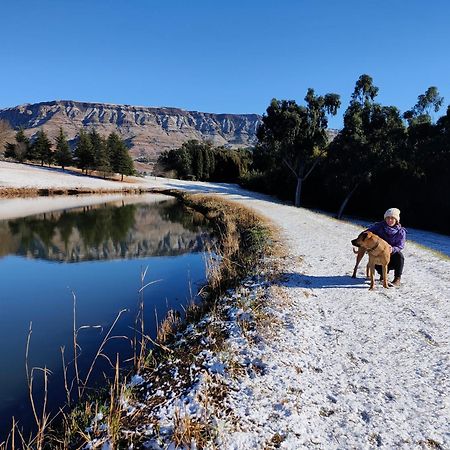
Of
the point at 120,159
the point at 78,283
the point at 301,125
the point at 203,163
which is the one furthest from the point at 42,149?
the point at 78,283

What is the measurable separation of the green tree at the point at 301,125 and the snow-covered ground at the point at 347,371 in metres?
24.2

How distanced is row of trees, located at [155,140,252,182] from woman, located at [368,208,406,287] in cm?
6556

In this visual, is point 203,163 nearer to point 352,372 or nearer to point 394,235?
point 394,235

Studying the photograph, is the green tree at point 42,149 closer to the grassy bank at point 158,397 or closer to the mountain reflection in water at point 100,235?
the mountain reflection in water at point 100,235

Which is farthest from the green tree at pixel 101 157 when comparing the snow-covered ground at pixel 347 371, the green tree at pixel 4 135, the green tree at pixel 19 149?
the snow-covered ground at pixel 347 371

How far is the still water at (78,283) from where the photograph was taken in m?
6.53

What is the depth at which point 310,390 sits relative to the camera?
4.36 m

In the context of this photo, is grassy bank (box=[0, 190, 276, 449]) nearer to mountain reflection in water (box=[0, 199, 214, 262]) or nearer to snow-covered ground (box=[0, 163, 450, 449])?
snow-covered ground (box=[0, 163, 450, 449])

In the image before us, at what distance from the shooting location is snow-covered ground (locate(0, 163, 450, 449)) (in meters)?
3.67

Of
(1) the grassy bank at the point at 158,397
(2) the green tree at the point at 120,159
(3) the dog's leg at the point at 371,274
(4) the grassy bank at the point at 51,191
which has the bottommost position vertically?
(4) the grassy bank at the point at 51,191

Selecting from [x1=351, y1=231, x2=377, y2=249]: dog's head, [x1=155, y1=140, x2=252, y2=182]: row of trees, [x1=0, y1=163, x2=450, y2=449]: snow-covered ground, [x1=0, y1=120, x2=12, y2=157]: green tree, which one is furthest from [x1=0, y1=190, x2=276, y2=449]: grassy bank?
[x1=0, y1=120, x2=12, y2=157]: green tree

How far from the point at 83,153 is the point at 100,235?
4521 cm

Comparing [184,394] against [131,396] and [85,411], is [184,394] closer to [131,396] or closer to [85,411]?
[131,396]

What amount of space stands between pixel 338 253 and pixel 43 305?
8.78 meters
